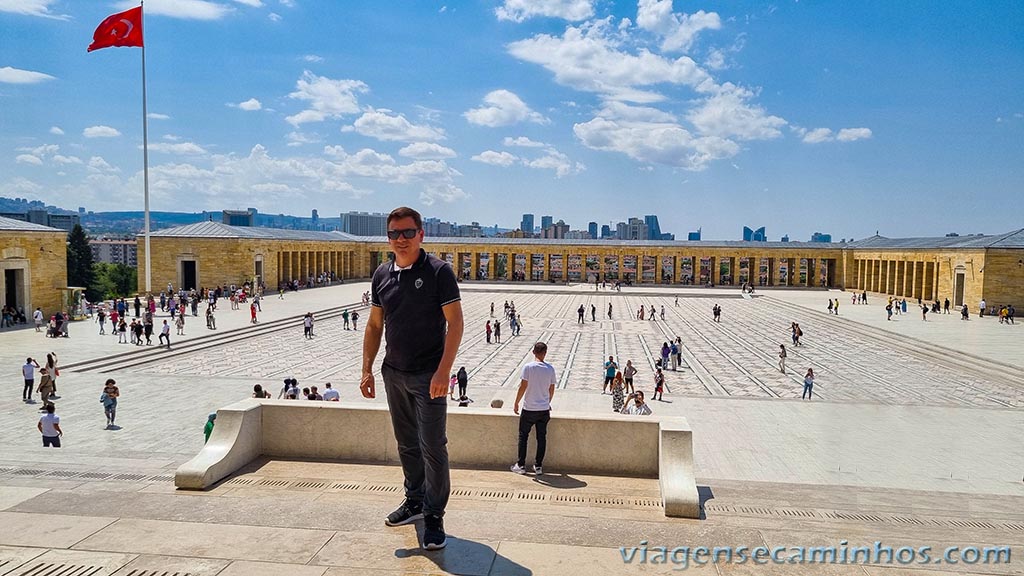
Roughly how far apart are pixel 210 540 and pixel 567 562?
1.84 metres

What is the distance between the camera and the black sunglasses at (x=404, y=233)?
3.60m

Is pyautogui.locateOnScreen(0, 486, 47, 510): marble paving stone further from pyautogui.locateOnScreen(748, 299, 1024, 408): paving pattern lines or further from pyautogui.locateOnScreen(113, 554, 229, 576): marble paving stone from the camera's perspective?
pyautogui.locateOnScreen(748, 299, 1024, 408): paving pattern lines

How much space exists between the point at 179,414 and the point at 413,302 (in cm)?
1095

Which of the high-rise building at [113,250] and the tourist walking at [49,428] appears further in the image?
the high-rise building at [113,250]

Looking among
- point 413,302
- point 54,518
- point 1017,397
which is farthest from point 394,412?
point 1017,397


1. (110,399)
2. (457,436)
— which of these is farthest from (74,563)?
(110,399)

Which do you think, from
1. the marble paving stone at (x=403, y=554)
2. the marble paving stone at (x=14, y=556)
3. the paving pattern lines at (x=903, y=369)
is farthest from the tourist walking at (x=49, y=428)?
the paving pattern lines at (x=903, y=369)

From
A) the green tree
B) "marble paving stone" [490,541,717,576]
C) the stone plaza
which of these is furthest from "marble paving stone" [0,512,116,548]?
the green tree

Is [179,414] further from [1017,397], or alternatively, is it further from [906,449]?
[1017,397]

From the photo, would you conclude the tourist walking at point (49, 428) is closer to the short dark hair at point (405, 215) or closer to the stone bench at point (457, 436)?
the stone bench at point (457, 436)

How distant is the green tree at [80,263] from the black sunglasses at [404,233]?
51750 millimetres

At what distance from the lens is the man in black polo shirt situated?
3.46 metres

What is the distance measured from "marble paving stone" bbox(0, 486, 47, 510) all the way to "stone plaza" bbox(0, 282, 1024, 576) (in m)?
0.03

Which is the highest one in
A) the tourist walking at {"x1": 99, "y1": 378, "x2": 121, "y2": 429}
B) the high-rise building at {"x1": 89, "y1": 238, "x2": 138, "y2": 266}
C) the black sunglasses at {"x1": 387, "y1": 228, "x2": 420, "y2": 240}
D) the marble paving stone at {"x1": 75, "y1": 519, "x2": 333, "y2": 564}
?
the high-rise building at {"x1": 89, "y1": 238, "x2": 138, "y2": 266}
